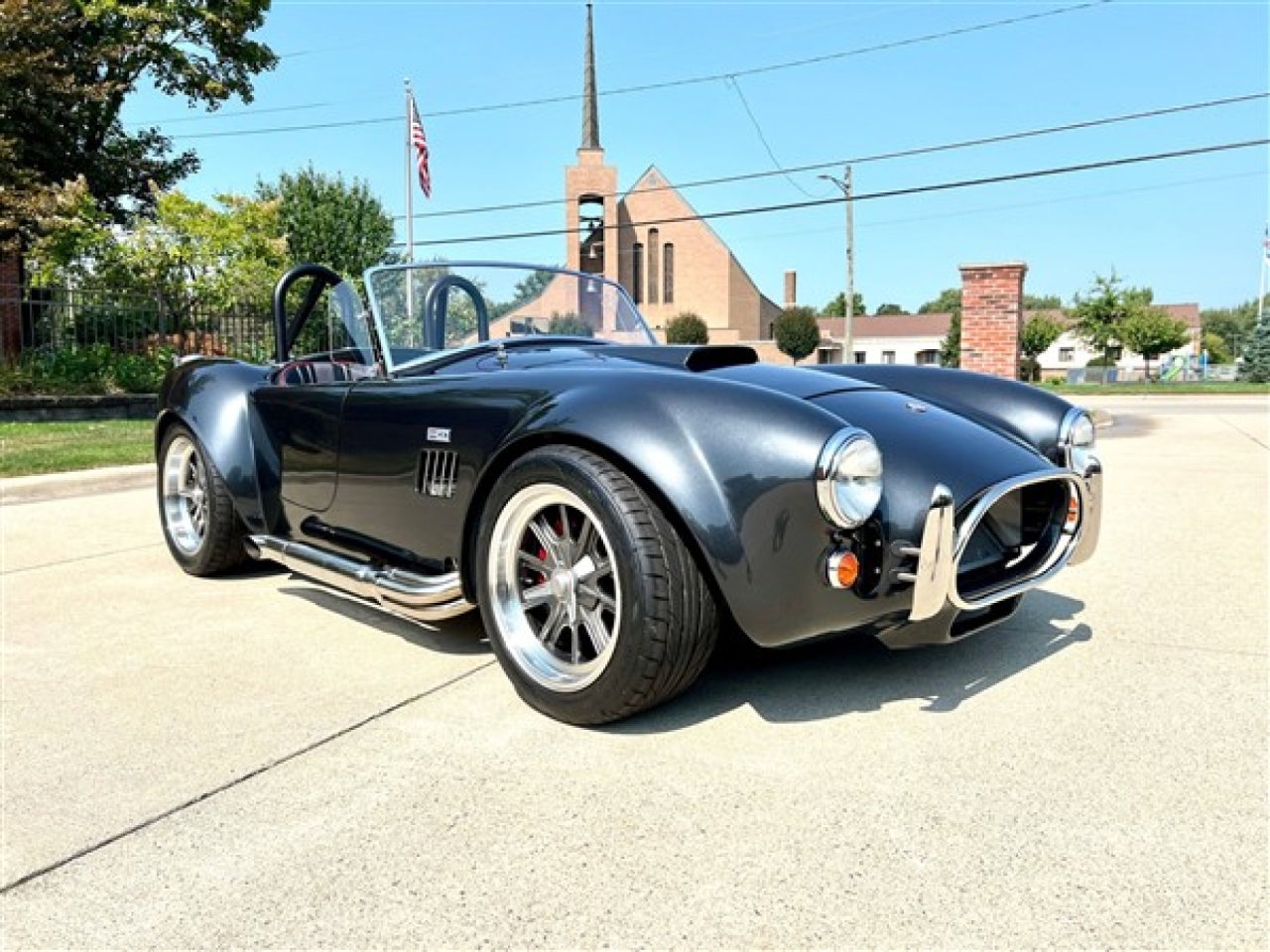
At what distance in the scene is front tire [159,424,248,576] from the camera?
12.7ft

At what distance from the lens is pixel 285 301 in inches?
163

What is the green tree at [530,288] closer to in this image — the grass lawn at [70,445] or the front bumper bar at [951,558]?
the front bumper bar at [951,558]

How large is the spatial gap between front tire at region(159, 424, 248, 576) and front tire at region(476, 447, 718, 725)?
1920mm

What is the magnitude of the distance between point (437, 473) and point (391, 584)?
0.38 m

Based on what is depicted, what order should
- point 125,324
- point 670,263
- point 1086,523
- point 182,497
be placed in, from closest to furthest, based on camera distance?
point 1086,523, point 182,497, point 125,324, point 670,263

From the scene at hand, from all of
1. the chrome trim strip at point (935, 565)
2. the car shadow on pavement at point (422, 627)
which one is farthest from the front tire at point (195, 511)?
the chrome trim strip at point (935, 565)

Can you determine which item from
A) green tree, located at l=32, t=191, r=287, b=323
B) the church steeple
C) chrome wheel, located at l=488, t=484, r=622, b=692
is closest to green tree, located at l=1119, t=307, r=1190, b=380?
the church steeple

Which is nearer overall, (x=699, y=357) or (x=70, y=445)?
(x=699, y=357)

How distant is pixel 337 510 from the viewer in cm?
315

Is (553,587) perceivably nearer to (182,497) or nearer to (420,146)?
(182,497)

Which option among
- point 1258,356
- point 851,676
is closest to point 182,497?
point 851,676

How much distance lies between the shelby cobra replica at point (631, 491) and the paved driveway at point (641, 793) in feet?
0.84

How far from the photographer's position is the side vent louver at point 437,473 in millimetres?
2648

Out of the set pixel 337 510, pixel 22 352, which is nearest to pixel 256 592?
pixel 337 510
